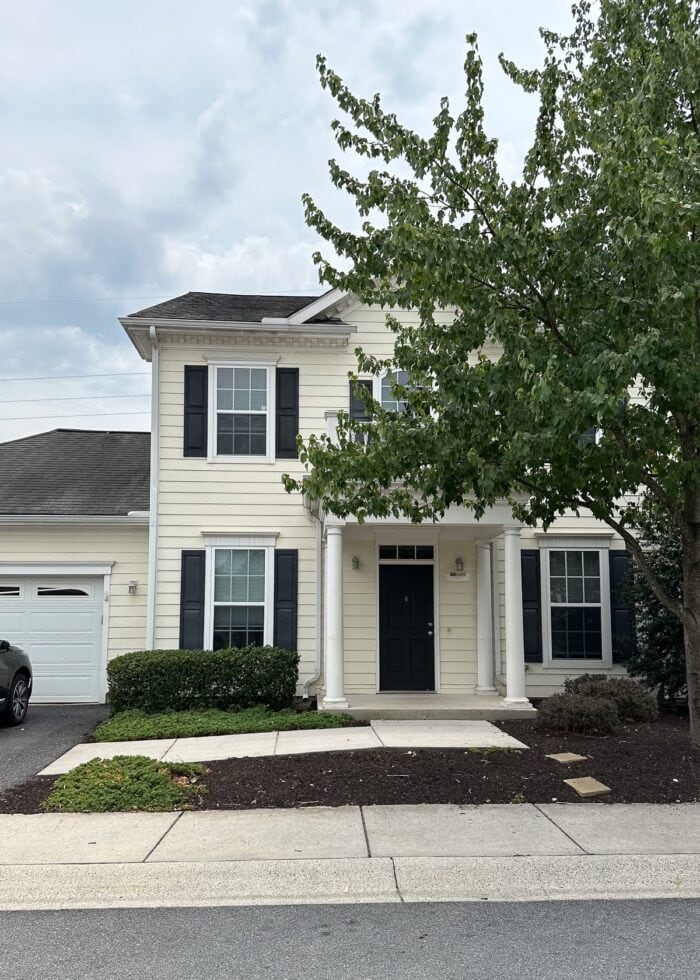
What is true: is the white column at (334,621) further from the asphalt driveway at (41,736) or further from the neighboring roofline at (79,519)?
the neighboring roofline at (79,519)

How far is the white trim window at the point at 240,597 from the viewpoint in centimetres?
1299

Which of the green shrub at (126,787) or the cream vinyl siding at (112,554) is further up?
the cream vinyl siding at (112,554)

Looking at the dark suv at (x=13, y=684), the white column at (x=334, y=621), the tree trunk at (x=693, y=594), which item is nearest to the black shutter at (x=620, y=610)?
the tree trunk at (x=693, y=594)

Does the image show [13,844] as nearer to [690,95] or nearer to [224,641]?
[224,641]

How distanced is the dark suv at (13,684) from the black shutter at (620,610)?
Result: 30.0 ft

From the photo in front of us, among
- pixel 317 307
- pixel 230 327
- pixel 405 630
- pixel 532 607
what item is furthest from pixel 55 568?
pixel 532 607

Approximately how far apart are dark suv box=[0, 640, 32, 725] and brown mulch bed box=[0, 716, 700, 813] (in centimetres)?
347

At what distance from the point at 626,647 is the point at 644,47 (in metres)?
8.69

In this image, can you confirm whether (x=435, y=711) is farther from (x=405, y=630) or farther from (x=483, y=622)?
(x=483, y=622)

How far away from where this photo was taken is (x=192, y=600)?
12.9 m

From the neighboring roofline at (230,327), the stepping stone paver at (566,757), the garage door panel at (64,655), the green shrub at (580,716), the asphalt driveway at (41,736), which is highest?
the neighboring roofline at (230,327)

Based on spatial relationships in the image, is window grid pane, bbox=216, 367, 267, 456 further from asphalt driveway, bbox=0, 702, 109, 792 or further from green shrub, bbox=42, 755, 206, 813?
green shrub, bbox=42, 755, 206, 813

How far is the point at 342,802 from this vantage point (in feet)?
23.1

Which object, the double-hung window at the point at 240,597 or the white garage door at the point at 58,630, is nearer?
the double-hung window at the point at 240,597
